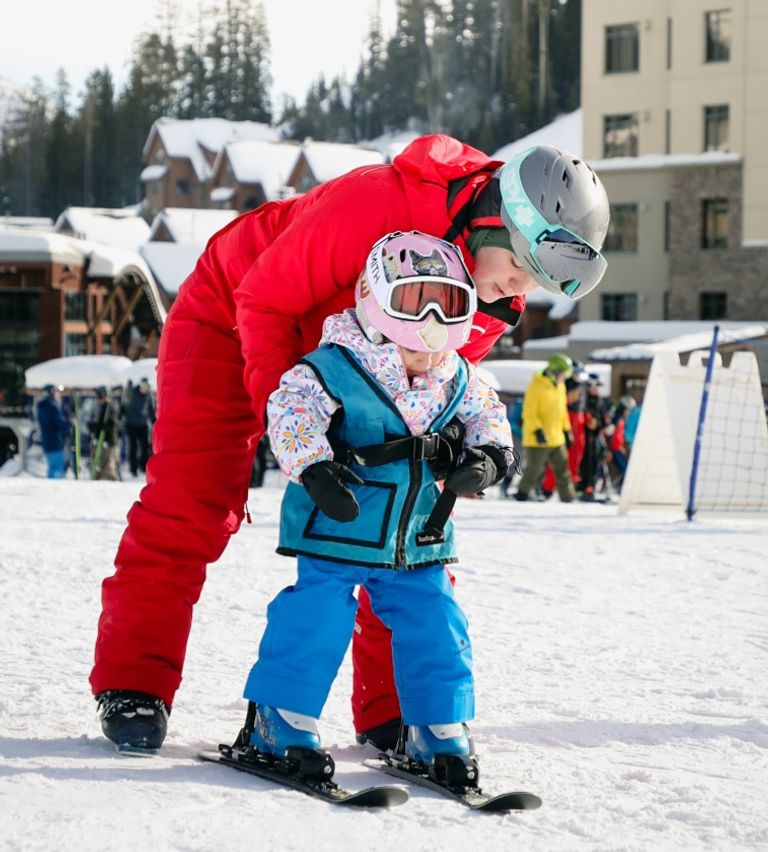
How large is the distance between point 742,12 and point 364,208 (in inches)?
1413

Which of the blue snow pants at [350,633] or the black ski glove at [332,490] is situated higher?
the black ski glove at [332,490]

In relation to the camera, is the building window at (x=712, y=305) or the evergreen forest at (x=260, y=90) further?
the evergreen forest at (x=260, y=90)

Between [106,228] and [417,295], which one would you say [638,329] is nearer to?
[106,228]

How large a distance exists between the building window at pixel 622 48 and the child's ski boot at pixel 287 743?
3727 centimetres

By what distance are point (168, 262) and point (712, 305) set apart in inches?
640

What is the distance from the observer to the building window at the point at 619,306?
128ft

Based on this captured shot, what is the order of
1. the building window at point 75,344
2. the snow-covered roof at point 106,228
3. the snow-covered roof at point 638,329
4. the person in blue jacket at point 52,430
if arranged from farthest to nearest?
the snow-covered roof at point 106,228
the snow-covered roof at point 638,329
the building window at point 75,344
the person in blue jacket at point 52,430

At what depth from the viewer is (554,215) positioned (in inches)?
101

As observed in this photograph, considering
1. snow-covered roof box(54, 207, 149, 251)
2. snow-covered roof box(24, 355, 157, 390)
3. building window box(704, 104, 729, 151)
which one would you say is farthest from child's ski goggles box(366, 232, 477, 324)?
snow-covered roof box(54, 207, 149, 251)

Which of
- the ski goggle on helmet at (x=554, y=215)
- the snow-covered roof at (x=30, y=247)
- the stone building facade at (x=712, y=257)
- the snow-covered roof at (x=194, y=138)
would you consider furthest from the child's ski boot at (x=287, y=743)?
the snow-covered roof at (x=194, y=138)

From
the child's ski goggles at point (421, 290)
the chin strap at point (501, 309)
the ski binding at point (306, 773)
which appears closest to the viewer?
the ski binding at point (306, 773)

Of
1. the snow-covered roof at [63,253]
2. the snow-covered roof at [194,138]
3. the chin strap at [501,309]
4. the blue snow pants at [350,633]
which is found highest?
the snow-covered roof at [194,138]

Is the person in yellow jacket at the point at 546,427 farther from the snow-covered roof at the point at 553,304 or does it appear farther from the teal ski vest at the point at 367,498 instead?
the snow-covered roof at the point at 553,304

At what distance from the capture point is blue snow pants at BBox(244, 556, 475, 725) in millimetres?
2416
